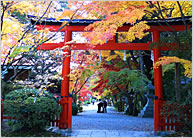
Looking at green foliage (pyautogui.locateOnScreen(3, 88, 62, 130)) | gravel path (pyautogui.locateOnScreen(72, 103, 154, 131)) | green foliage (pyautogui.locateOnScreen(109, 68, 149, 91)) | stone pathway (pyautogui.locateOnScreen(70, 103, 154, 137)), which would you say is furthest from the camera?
green foliage (pyautogui.locateOnScreen(109, 68, 149, 91))

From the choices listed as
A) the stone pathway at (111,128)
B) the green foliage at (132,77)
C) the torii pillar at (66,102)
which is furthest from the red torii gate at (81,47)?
the green foliage at (132,77)

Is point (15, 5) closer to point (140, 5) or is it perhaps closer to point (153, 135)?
point (140, 5)

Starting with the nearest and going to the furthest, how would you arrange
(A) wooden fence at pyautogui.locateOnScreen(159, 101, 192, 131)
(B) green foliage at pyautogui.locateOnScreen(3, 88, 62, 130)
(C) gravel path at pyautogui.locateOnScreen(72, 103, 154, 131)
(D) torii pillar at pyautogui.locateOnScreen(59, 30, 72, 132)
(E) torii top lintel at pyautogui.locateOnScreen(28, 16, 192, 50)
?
(B) green foliage at pyautogui.locateOnScreen(3, 88, 62, 130), (A) wooden fence at pyautogui.locateOnScreen(159, 101, 192, 131), (D) torii pillar at pyautogui.locateOnScreen(59, 30, 72, 132), (E) torii top lintel at pyautogui.locateOnScreen(28, 16, 192, 50), (C) gravel path at pyautogui.locateOnScreen(72, 103, 154, 131)

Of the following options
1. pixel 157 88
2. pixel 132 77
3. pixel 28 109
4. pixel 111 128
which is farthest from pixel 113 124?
pixel 28 109

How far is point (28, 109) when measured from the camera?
6223mm

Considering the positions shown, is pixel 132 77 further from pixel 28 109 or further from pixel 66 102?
pixel 28 109

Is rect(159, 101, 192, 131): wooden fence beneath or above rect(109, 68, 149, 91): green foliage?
beneath

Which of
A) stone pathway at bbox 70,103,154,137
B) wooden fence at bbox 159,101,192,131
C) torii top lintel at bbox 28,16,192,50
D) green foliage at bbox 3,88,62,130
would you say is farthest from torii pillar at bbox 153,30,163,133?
green foliage at bbox 3,88,62,130

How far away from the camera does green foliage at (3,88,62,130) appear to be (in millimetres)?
6184

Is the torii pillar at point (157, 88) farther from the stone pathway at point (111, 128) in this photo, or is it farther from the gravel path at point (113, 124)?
the gravel path at point (113, 124)

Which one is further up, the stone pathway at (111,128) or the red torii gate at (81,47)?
the red torii gate at (81,47)

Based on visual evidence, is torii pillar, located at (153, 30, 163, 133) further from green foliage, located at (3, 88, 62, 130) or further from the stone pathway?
green foliage, located at (3, 88, 62, 130)

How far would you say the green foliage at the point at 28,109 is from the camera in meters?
6.18

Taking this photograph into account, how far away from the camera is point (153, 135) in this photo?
22.6ft
